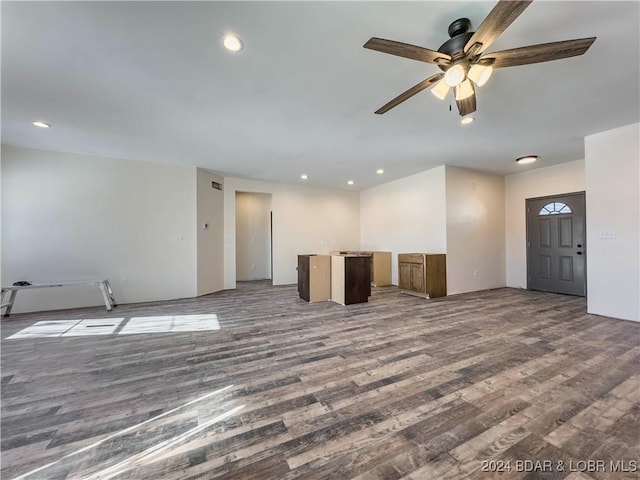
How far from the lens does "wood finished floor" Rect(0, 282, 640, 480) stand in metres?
1.33

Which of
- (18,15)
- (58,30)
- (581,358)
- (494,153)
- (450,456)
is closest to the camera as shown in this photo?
(450,456)

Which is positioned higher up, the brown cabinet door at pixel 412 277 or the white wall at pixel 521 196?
the white wall at pixel 521 196

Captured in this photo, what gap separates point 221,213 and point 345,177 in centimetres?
332

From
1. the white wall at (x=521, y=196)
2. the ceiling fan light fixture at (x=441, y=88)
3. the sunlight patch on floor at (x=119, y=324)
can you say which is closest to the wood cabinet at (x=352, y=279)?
the sunlight patch on floor at (x=119, y=324)

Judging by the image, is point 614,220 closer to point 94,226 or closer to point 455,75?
point 455,75

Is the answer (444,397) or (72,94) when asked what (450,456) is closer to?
(444,397)

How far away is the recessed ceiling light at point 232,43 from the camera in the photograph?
1.97 m

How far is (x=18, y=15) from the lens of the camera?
178 centimetres

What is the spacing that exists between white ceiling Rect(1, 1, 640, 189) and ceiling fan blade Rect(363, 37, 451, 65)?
0.90ft

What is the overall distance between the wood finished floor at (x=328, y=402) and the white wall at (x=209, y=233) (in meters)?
2.62

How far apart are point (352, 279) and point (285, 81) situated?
335cm

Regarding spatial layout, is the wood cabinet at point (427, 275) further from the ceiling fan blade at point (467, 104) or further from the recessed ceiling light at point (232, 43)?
the recessed ceiling light at point (232, 43)

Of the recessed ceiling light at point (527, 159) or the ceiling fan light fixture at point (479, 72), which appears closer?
the ceiling fan light fixture at point (479, 72)

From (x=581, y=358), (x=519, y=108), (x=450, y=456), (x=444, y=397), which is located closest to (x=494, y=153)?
(x=519, y=108)
